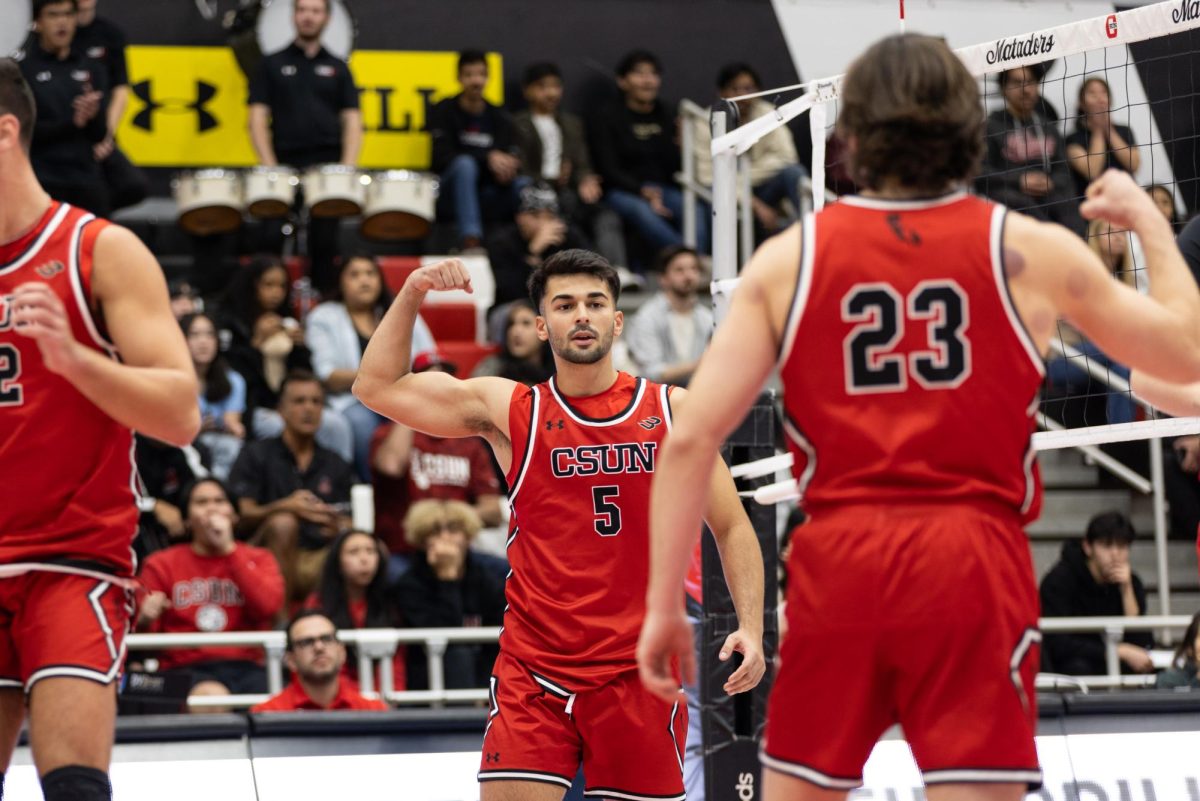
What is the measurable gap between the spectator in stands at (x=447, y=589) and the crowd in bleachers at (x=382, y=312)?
0.01m

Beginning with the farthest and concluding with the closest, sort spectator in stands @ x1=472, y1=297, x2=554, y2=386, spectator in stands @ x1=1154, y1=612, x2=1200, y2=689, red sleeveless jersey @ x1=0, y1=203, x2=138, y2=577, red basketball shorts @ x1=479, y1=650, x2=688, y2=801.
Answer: spectator in stands @ x1=472, y1=297, x2=554, y2=386 → spectator in stands @ x1=1154, y1=612, x2=1200, y2=689 → red basketball shorts @ x1=479, y1=650, x2=688, y2=801 → red sleeveless jersey @ x1=0, y1=203, x2=138, y2=577

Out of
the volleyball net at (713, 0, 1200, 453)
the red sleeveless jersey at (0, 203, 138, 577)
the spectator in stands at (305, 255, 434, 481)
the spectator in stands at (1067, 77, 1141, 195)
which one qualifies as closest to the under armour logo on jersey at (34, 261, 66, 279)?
the red sleeveless jersey at (0, 203, 138, 577)

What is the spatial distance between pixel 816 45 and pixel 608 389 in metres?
10.8

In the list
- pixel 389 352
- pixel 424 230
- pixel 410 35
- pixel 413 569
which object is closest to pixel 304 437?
pixel 413 569

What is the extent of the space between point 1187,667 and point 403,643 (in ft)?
14.2

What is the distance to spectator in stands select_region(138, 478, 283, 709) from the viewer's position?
31.0 feet

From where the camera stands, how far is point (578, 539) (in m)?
5.82

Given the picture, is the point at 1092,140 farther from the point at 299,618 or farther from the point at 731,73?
the point at 299,618

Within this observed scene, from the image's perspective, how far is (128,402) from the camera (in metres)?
4.27

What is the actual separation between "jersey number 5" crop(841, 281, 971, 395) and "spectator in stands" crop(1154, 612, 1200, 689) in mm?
6437

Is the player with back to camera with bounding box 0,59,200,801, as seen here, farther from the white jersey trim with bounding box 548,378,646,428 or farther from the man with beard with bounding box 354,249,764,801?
the white jersey trim with bounding box 548,378,646,428

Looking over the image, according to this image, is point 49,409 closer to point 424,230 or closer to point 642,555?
point 642,555

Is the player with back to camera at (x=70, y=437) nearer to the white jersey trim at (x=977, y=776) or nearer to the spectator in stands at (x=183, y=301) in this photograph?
the white jersey trim at (x=977, y=776)

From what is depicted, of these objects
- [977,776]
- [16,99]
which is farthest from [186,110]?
[977,776]
